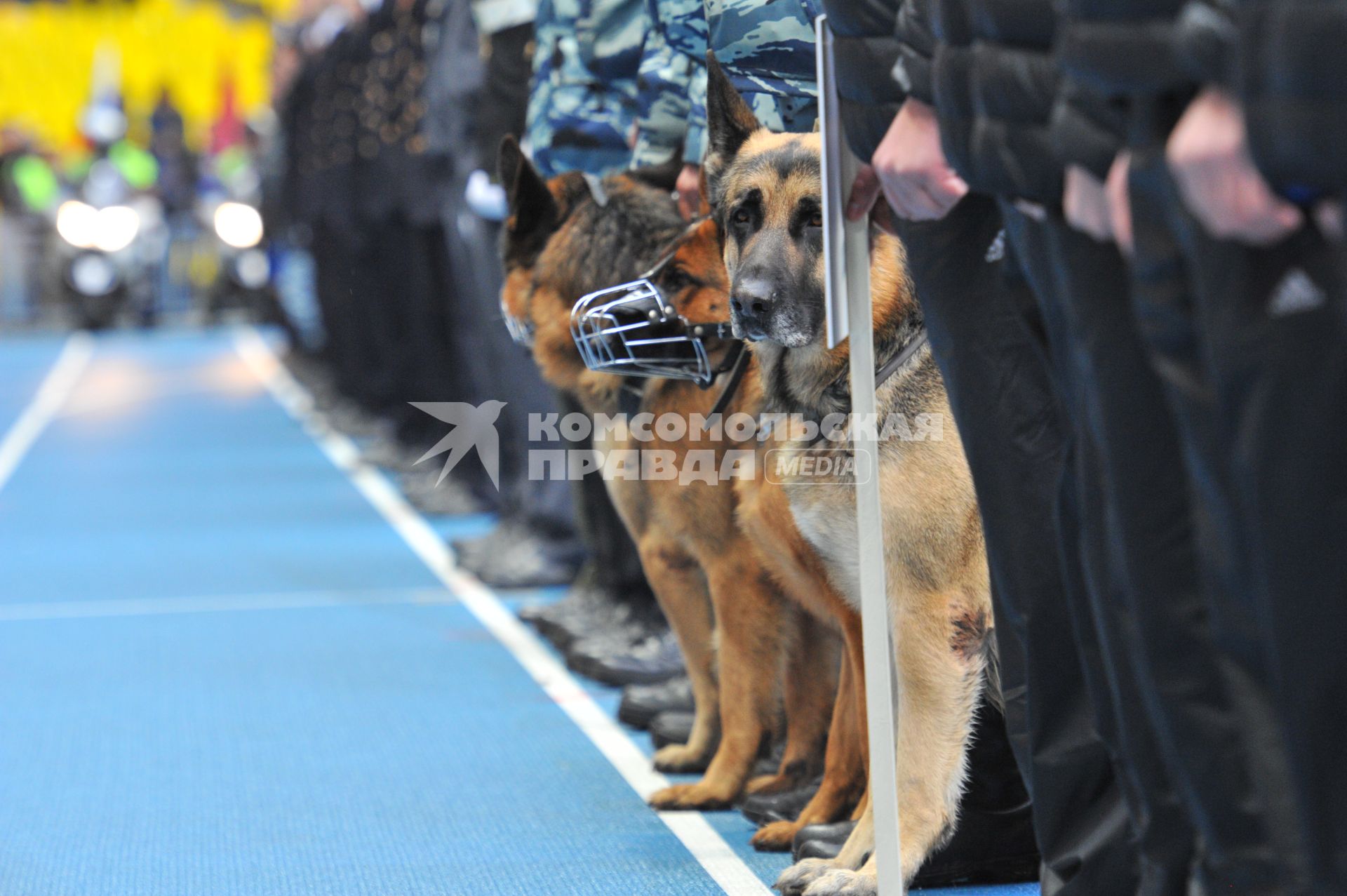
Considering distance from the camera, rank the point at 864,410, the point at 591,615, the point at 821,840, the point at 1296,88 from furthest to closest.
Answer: the point at 591,615, the point at 821,840, the point at 864,410, the point at 1296,88

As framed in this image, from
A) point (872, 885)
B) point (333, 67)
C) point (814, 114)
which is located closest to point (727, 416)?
point (814, 114)

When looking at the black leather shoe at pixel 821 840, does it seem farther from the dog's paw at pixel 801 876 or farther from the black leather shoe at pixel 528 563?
the black leather shoe at pixel 528 563

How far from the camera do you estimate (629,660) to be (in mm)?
5066

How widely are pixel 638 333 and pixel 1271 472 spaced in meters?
1.92

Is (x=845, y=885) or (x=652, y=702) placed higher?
(x=845, y=885)

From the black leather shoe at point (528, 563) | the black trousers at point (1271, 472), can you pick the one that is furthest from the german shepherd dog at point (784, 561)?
the black leather shoe at point (528, 563)

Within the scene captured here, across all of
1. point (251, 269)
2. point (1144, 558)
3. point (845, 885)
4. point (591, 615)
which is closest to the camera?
point (1144, 558)

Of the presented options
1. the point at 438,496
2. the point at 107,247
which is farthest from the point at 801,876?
the point at 107,247

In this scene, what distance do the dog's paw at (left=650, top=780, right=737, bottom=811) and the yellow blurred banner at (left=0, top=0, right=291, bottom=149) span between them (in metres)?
25.1

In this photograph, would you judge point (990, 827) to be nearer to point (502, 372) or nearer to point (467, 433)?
point (502, 372)

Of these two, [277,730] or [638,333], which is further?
[277,730]

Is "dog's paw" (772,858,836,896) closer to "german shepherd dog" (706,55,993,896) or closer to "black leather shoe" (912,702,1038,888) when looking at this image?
"german shepherd dog" (706,55,993,896)

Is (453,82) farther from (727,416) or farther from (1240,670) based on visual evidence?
(1240,670)

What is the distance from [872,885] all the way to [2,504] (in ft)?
25.0
